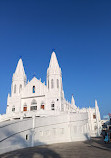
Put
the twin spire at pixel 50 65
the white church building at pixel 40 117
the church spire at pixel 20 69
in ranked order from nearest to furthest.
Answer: the white church building at pixel 40 117 → the twin spire at pixel 50 65 → the church spire at pixel 20 69

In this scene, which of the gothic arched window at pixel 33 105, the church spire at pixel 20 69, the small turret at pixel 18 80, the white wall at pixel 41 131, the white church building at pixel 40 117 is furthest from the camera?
the church spire at pixel 20 69

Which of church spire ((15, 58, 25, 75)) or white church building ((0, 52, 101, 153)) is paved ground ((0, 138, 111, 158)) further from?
church spire ((15, 58, 25, 75))

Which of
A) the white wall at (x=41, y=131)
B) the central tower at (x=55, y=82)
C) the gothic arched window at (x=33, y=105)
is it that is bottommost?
the white wall at (x=41, y=131)

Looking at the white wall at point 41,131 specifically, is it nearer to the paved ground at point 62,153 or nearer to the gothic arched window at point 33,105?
the paved ground at point 62,153

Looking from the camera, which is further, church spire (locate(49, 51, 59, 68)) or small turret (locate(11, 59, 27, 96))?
small turret (locate(11, 59, 27, 96))

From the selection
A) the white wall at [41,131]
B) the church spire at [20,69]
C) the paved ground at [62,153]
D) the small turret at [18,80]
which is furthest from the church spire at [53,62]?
the paved ground at [62,153]

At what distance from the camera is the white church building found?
59.7ft

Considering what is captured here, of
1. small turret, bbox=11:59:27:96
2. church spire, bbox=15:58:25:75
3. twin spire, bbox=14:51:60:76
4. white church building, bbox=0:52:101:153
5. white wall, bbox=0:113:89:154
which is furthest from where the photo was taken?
church spire, bbox=15:58:25:75

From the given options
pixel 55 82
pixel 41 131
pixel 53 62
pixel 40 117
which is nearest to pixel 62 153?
pixel 41 131

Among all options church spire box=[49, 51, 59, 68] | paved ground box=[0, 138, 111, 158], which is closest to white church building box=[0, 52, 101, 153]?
church spire box=[49, 51, 59, 68]

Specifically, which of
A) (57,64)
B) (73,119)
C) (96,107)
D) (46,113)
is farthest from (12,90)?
(96,107)

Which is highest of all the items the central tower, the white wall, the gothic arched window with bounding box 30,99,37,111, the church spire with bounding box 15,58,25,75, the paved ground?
the church spire with bounding box 15,58,25,75

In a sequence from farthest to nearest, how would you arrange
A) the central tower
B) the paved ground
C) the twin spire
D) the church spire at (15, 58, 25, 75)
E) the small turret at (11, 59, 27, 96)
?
1. the church spire at (15, 58, 25, 75)
2. the small turret at (11, 59, 27, 96)
3. the twin spire
4. the central tower
5. the paved ground

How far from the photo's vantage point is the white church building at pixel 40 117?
1820 centimetres
